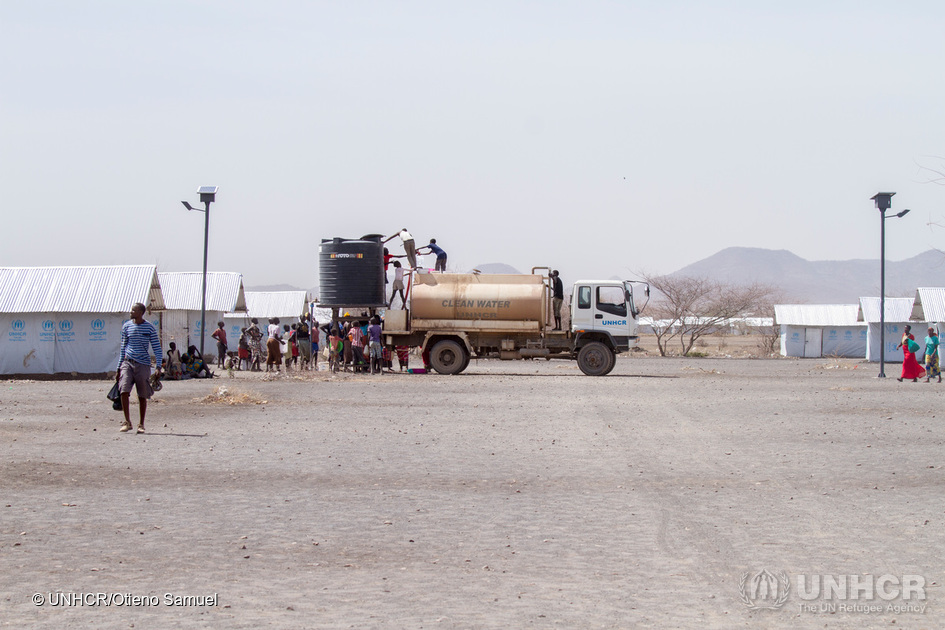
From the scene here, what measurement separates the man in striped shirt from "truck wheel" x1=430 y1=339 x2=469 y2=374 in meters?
16.7

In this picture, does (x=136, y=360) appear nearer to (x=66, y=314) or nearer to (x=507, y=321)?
(x=507, y=321)

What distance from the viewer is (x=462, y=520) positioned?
7.68m

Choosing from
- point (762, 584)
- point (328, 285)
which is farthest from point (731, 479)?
point (328, 285)

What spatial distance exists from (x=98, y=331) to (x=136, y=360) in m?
17.5

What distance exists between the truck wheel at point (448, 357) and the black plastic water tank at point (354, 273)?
7.34 ft

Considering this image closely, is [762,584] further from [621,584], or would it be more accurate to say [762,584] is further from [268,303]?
[268,303]

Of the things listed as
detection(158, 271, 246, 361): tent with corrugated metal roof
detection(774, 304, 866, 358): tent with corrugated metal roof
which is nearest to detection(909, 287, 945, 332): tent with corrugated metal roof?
detection(774, 304, 866, 358): tent with corrugated metal roof

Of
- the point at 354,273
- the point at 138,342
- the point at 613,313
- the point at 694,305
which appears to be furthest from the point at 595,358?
the point at 694,305

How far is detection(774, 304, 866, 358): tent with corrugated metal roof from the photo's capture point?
6334cm

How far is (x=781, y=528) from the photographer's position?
24.2ft

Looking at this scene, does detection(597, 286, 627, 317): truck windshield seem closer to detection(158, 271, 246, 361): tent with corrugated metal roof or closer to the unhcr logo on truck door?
the unhcr logo on truck door

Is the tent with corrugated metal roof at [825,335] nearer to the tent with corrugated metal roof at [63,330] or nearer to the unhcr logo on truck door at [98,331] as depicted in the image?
the tent with corrugated metal roof at [63,330]

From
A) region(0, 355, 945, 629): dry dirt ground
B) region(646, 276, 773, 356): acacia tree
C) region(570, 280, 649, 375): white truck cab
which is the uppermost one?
region(646, 276, 773, 356): acacia tree

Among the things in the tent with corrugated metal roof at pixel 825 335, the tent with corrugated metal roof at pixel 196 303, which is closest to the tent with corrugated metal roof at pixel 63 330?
the tent with corrugated metal roof at pixel 196 303
